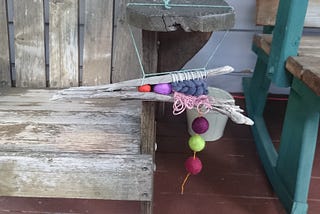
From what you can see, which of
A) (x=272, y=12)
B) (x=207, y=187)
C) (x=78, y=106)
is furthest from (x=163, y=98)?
(x=272, y=12)

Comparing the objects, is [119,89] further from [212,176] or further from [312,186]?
[312,186]

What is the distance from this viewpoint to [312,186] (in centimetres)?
149

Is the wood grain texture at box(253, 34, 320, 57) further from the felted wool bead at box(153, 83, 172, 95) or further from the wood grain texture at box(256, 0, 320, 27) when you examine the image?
the felted wool bead at box(153, 83, 172, 95)

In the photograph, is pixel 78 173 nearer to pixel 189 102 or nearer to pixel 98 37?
pixel 189 102

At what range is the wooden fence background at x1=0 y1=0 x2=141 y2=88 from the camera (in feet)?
4.40

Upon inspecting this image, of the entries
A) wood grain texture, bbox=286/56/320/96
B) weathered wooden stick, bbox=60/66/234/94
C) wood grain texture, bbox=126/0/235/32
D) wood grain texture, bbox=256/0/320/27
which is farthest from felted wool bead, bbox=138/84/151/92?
wood grain texture, bbox=256/0/320/27

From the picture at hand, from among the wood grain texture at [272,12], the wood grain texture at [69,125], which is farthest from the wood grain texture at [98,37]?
the wood grain texture at [272,12]

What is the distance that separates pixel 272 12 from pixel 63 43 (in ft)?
2.75

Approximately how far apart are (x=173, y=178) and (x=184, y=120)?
485mm

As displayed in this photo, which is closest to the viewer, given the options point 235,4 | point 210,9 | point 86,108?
point 210,9

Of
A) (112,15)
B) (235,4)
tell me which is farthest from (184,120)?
(112,15)

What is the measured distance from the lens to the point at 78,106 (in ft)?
3.98

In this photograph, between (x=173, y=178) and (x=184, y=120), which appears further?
(x=184, y=120)

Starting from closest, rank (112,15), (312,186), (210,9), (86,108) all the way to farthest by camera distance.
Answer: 1. (210,9)
2. (86,108)
3. (112,15)
4. (312,186)
